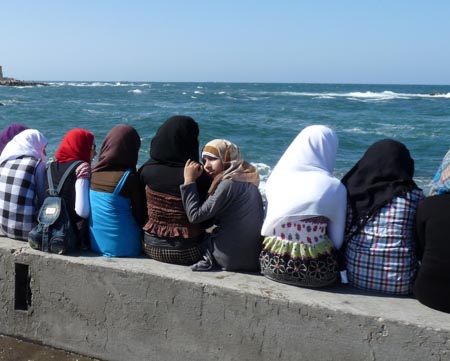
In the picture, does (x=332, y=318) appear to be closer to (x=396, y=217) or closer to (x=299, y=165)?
(x=396, y=217)

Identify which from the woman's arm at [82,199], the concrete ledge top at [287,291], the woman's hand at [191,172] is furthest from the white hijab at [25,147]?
the woman's hand at [191,172]

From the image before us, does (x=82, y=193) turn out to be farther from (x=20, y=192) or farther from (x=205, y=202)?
(x=205, y=202)

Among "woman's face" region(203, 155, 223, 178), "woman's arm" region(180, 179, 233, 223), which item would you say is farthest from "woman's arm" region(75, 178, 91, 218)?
"woman's face" region(203, 155, 223, 178)

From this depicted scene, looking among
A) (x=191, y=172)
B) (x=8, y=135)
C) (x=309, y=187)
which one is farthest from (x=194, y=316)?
(x=8, y=135)

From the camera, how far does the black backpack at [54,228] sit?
3.42 m

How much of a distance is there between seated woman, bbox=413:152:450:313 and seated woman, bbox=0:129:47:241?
2.51 m

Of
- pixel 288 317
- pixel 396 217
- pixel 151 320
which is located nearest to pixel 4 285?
pixel 151 320

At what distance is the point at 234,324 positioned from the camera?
2.95 m

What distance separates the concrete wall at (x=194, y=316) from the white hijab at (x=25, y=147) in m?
0.62

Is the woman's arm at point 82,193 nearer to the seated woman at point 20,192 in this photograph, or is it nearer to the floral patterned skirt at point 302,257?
the seated woman at point 20,192

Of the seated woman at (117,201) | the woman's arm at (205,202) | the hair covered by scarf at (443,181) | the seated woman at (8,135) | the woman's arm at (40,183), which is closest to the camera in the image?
the hair covered by scarf at (443,181)

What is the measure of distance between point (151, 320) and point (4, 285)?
1089 millimetres

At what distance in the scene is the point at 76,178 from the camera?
11.9 ft

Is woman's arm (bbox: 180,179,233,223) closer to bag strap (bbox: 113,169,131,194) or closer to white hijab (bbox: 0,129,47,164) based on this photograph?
bag strap (bbox: 113,169,131,194)
